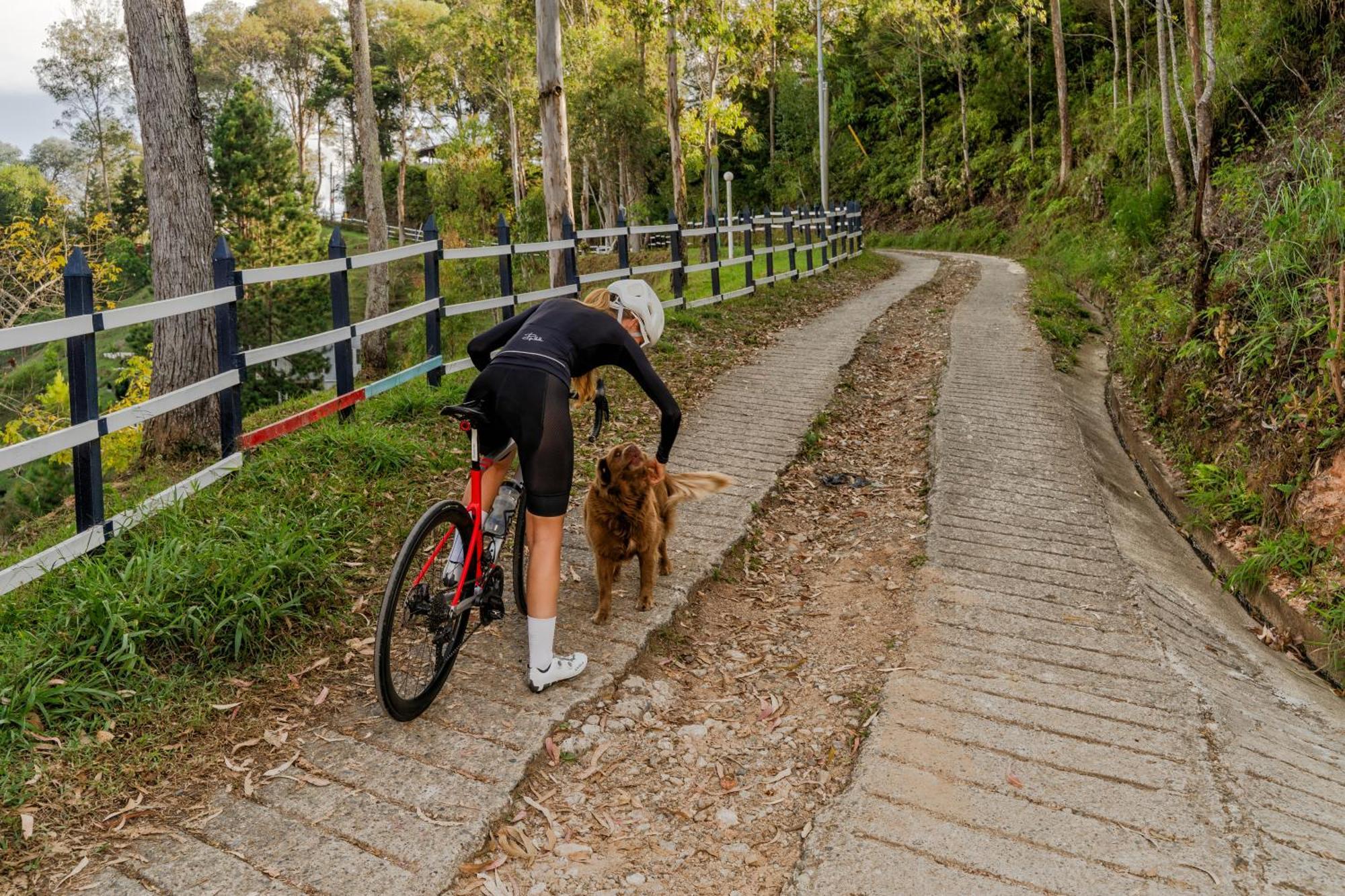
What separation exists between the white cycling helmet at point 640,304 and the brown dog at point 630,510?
53cm

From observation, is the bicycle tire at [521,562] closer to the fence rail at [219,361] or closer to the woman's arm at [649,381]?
the woman's arm at [649,381]

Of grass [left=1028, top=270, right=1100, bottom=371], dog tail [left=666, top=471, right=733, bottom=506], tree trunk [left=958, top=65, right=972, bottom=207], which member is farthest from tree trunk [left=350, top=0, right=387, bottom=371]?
tree trunk [left=958, top=65, right=972, bottom=207]

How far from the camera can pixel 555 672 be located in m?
Result: 3.84

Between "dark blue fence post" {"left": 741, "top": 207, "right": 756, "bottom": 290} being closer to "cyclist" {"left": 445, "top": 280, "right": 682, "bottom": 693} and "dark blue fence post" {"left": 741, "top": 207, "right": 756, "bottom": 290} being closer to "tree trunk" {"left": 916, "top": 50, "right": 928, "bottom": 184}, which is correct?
"cyclist" {"left": 445, "top": 280, "right": 682, "bottom": 693}

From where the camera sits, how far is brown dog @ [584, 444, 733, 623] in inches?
164

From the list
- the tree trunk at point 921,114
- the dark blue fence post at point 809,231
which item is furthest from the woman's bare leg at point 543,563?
the tree trunk at point 921,114

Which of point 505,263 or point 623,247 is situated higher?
point 623,247

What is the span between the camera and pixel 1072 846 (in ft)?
9.93

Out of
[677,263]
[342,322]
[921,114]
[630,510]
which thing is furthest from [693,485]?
[921,114]

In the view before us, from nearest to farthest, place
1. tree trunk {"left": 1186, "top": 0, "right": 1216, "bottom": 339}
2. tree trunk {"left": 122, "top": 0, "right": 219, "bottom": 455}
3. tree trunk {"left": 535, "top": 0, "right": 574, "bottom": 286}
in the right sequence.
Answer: tree trunk {"left": 122, "top": 0, "right": 219, "bottom": 455}, tree trunk {"left": 1186, "top": 0, "right": 1216, "bottom": 339}, tree trunk {"left": 535, "top": 0, "right": 574, "bottom": 286}

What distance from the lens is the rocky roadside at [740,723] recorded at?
Result: 3088 mm

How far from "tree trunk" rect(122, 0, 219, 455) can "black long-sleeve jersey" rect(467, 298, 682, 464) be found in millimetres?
4494

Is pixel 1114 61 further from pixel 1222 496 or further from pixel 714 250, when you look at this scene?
pixel 1222 496

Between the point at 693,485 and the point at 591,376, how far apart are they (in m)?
0.87
